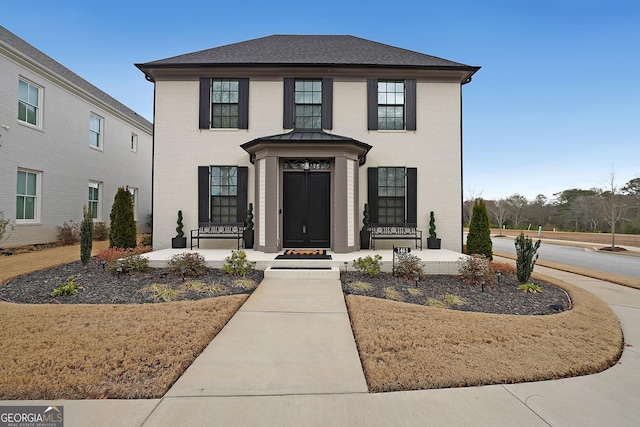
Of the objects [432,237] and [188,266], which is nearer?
[188,266]

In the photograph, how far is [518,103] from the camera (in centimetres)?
2077

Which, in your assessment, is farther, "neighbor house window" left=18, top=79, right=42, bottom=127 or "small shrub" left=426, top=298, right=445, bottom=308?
"neighbor house window" left=18, top=79, right=42, bottom=127

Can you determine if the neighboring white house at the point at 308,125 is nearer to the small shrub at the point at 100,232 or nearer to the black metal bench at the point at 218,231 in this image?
the black metal bench at the point at 218,231

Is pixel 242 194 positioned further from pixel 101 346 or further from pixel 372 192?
pixel 101 346

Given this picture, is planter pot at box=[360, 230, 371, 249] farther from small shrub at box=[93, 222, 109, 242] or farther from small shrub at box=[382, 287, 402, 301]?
small shrub at box=[93, 222, 109, 242]

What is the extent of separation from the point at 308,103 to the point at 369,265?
617 centimetres

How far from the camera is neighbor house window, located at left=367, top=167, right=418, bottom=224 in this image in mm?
9586

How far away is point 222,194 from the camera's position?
9602 millimetres

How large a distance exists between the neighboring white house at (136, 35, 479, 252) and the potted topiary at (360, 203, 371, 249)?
258mm

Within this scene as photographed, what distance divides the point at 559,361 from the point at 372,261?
3869 mm

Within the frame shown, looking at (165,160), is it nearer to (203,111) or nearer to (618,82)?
(203,111)

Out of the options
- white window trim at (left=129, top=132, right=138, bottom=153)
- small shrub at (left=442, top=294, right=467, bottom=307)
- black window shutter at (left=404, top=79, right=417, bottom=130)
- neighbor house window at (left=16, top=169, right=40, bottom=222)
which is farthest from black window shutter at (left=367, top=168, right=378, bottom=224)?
white window trim at (left=129, top=132, right=138, bottom=153)

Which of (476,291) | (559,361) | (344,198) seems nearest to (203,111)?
(344,198)

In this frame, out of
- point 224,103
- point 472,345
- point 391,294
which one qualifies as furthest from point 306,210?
point 472,345
